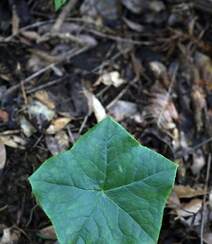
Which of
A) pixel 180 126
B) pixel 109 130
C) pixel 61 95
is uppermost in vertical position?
pixel 109 130

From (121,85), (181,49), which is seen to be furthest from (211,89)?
(121,85)

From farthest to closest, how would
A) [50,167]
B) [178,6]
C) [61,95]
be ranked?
[178,6] < [61,95] < [50,167]

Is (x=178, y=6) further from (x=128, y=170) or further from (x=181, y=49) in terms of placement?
(x=128, y=170)

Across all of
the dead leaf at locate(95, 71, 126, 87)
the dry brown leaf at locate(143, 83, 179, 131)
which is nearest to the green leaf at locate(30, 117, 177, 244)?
the dry brown leaf at locate(143, 83, 179, 131)

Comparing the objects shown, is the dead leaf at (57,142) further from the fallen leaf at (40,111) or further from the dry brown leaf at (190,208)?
the dry brown leaf at (190,208)

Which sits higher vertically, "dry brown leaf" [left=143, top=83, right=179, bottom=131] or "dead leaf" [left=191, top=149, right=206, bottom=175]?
"dry brown leaf" [left=143, top=83, right=179, bottom=131]

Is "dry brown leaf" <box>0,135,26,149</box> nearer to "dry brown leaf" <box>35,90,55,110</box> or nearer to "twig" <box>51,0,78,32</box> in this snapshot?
"dry brown leaf" <box>35,90,55,110</box>

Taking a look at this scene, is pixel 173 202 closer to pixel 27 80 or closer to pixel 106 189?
pixel 106 189
